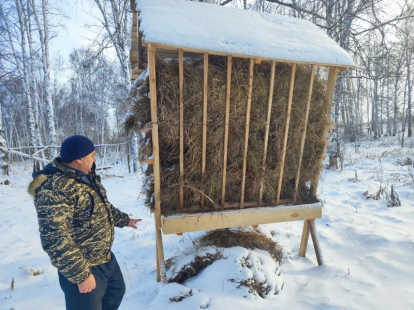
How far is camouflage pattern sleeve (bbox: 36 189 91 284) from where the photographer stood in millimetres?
1513

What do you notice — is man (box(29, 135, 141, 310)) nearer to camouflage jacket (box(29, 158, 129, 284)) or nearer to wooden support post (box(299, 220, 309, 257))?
camouflage jacket (box(29, 158, 129, 284))

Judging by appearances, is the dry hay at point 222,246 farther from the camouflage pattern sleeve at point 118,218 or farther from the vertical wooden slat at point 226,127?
the camouflage pattern sleeve at point 118,218

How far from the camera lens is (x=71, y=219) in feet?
5.39

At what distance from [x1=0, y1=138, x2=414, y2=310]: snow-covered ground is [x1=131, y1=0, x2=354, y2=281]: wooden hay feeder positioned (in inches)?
15.7

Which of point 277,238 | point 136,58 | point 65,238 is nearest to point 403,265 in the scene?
point 277,238

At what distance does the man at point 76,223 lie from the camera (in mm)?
1529

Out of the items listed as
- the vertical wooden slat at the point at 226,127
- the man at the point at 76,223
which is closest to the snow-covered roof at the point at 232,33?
the vertical wooden slat at the point at 226,127

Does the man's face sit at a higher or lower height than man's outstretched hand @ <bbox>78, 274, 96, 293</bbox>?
higher

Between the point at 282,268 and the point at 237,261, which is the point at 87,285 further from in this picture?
the point at 282,268

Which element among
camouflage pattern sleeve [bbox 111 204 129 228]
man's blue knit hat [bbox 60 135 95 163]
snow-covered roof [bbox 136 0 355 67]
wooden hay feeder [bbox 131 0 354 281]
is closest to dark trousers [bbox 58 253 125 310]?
camouflage pattern sleeve [bbox 111 204 129 228]

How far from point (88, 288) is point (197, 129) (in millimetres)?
1690

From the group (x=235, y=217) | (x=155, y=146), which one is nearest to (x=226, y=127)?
(x=155, y=146)

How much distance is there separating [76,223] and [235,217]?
171 cm

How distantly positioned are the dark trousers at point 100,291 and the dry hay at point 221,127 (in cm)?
84
